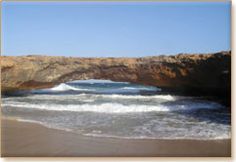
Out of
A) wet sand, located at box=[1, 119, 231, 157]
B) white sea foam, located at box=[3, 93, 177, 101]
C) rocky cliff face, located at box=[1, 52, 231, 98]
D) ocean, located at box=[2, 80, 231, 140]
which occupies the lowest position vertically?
wet sand, located at box=[1, 119, 231, 157]

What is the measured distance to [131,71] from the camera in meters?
3.80

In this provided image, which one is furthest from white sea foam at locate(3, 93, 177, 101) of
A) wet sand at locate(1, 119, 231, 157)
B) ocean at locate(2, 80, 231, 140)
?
wet sand at locate(1, 119, 231, 157)

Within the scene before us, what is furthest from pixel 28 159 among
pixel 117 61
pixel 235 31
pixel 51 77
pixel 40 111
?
pixel 235 31

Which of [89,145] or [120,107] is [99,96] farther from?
[89,145]

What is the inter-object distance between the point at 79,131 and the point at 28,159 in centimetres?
38

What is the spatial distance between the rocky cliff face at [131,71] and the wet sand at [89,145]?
0.31 meters

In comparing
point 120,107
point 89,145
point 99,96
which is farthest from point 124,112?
point 89,145

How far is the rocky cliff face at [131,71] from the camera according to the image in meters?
3.74

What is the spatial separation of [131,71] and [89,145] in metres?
0.56

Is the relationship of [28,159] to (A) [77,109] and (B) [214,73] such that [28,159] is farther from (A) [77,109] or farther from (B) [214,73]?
(B) [214,73]

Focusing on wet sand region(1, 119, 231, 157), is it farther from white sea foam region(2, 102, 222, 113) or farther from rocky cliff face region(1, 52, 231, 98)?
rocky cliff face region(1, 52, 231, 98)

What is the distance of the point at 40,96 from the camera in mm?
3801

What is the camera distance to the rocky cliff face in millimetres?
3744

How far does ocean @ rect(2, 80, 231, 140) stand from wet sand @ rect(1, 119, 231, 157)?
4 centimetres
